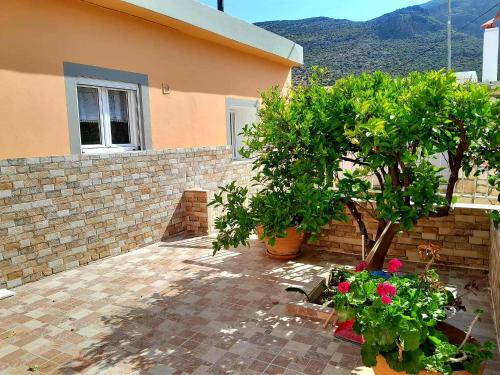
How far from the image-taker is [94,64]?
5973 millimetres

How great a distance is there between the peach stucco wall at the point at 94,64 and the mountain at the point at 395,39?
19694mm

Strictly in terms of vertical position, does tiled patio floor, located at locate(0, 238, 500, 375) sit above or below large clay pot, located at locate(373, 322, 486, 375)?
below

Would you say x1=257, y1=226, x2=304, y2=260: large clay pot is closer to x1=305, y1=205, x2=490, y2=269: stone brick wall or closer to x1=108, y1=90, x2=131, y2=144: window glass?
x1=305, y1=205, x2=490, y2=269: stone brick wall

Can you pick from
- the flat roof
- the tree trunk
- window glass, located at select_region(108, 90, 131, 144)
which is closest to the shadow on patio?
the tree trunk

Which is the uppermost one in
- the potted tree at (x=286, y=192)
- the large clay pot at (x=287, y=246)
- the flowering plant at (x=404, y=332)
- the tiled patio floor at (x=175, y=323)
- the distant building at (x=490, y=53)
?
the distant building at (x=490, y=53)

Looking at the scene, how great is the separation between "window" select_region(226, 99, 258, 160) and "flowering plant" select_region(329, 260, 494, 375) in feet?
23.4

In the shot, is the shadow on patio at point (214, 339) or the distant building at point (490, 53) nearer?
the shadow on patio at point (214, 339)

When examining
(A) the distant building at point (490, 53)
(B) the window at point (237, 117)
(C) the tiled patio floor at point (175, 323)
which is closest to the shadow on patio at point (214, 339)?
(C) the tiled patio floor at point (175, 323)

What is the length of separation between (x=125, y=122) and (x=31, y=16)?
7.22 ft

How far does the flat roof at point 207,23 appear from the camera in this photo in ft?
20.8

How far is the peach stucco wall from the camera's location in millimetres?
4973

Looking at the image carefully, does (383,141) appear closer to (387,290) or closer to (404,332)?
(387,290)

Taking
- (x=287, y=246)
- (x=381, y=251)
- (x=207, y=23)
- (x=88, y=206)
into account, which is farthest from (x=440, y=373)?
(x=207, y=23)

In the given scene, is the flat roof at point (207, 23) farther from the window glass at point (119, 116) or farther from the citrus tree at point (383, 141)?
the citrus tree at point (383, 141)
